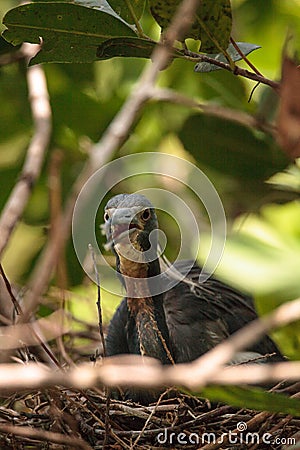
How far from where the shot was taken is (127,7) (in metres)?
1.30

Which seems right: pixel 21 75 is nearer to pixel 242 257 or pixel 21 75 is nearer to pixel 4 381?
pixel 242 257

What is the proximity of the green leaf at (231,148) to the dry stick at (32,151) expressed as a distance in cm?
38

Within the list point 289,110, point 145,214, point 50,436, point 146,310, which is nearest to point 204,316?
point 146,310

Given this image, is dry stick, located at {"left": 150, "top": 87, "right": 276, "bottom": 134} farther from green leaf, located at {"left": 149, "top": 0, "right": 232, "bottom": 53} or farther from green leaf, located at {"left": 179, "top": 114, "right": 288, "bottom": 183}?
green leaf, located at {"left": 149, "top": 0, "right": 232, "bottom": 53}

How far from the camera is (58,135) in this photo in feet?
7.84

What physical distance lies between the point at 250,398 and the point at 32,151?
1.25 meters

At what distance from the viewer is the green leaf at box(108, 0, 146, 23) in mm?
1301

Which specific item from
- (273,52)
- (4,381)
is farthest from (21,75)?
(4,381)

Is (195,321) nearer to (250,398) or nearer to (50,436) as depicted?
(50,436)

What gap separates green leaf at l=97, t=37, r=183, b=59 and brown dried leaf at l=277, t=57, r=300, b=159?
39 cm

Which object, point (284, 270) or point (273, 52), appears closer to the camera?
point (284, 270)

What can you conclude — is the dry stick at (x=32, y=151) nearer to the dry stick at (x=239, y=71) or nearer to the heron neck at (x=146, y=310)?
the heron neck at (x=146, y=310)

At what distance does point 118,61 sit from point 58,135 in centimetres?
39

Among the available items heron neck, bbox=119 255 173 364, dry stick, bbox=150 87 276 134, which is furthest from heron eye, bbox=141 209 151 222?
dry stick, bbox=150 87 276 134
